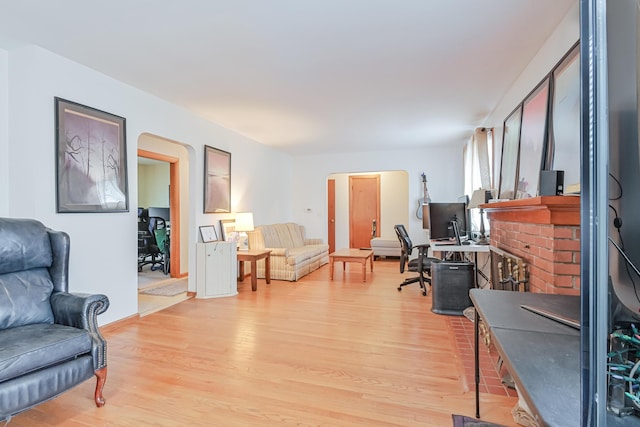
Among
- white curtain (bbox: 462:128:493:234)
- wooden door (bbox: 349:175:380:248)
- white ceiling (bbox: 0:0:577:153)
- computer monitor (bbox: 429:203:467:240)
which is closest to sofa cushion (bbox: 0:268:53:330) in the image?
white ceiling (bbox: 0:0:577:153)

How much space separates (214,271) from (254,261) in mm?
559

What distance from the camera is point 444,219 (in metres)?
4.41

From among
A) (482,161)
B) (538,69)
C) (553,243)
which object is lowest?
(553,243)

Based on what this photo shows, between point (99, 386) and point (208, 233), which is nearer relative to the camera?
point (99, 386)

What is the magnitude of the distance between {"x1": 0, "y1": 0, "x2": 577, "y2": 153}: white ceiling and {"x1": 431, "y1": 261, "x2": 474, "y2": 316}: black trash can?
6.43 ft

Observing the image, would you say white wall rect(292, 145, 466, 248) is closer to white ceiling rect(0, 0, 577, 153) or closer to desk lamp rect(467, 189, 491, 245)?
desk lamp rect(467, 189, 491, 245)

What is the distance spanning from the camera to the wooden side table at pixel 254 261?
450cm

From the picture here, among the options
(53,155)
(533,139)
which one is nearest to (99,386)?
(53,155)

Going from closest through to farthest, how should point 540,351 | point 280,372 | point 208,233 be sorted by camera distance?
1. point 540,351
2. point 280,372
3. point 208,233

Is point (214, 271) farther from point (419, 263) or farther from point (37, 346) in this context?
point (419, 263)

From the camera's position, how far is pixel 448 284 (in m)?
3.50

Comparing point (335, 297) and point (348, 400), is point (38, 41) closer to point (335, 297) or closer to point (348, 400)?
point (348, 400)

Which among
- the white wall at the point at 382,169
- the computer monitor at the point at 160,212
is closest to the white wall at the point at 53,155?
the computer monitor at the point at 160,212

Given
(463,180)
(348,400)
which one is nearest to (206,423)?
(348,400)
